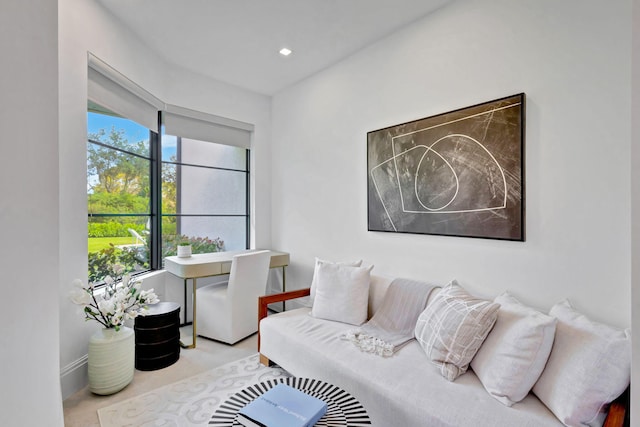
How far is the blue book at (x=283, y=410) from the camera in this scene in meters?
1.17

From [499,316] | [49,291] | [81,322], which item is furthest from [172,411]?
[499,316]

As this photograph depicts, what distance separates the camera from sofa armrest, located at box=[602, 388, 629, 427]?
1207mm

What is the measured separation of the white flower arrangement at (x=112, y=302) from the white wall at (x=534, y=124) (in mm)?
1843

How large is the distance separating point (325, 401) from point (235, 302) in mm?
1772

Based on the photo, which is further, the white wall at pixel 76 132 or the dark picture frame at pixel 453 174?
the white wall at pixel 76 132

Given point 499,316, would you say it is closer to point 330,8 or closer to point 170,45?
point 330,8

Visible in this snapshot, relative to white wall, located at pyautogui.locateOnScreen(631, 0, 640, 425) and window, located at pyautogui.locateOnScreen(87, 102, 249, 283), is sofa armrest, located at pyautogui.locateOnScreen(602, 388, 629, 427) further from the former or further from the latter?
window, located at pyautogui.locateOnScreen(87, 102, 249, 283)

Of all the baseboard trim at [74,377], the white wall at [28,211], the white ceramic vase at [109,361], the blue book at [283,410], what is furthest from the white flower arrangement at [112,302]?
the blue book at [283,410]

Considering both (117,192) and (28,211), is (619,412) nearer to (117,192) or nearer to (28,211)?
(28,211)

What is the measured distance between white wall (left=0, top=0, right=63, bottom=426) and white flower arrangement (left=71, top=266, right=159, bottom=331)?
0.97 m

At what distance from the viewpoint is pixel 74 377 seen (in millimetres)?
2203

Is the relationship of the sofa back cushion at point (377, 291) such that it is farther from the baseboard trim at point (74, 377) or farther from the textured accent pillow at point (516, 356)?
the baseboard trim at point (74, 377)

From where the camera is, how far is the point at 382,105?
2.78 meters

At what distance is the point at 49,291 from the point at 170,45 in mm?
2585
